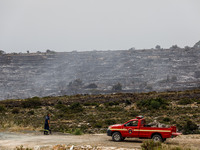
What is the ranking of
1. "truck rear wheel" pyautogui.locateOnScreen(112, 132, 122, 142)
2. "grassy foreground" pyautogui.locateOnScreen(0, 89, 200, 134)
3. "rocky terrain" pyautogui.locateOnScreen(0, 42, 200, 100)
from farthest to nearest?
"rocky terrain" pyautogui.locateOnScreen(0, 42, 200, 100) → "grassy foreground" pyautogui.locateOnScreen(0, 89, 200, 134) → "truck rear wheel" pyautogui.locateOnScreen(112, 132, 122, 142)

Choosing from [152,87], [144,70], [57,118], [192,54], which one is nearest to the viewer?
[57,118]

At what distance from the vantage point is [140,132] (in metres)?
16.2

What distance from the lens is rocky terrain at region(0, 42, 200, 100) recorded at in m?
83.9

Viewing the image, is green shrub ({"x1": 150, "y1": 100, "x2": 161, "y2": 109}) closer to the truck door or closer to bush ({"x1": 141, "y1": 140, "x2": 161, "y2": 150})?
the truck door

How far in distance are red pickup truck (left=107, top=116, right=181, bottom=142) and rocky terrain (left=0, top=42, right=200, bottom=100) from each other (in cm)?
6091

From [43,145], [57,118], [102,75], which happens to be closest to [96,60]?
[102,75]

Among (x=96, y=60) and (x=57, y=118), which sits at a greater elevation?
(x=96, y=60)

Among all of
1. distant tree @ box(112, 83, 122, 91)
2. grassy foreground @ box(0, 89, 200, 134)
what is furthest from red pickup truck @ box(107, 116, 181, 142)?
distant tree @ box(112, 83, 122, 91)

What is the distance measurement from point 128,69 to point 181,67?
1780cm

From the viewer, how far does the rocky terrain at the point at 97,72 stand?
83.9 metres

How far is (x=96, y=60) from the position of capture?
364ft

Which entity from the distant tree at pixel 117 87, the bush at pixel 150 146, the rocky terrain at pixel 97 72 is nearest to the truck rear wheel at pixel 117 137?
the bush at pixel 150 146

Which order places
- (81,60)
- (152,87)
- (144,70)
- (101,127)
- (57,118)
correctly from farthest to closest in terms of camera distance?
(81,60) < (144,70) < (152,87) < (57,118) < (101,127)

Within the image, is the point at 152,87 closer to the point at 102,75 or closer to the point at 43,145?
the point at 102,75
